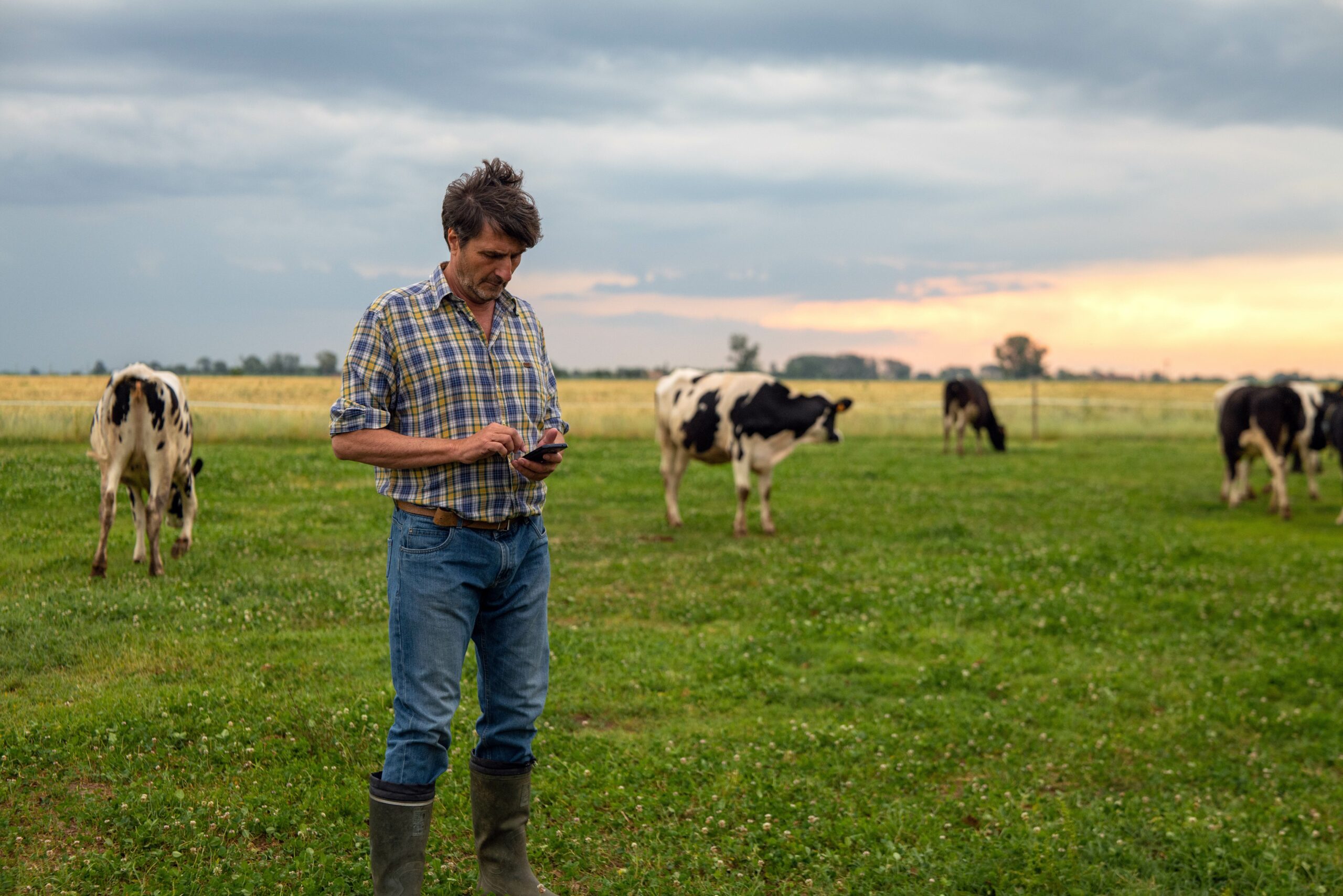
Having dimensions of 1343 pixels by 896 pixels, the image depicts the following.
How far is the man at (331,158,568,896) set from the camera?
4.36 meters

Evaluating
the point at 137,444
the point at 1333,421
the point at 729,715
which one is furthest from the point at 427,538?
the point at 1333,421

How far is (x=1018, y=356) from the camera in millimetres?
107375

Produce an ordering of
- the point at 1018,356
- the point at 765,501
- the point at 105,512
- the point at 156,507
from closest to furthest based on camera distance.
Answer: the point at 105,512, the point at 156,507, the point at 765,501, the point at 1018,356

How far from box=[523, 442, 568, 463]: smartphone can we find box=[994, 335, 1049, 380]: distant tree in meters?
101

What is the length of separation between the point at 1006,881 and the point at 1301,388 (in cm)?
2154

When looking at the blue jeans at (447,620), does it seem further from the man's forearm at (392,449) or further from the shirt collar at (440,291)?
the shirt collar at (440,291)

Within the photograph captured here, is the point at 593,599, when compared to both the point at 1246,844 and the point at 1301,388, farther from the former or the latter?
the point at 1301,388

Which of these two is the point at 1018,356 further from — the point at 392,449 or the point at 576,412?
the point at 392,449

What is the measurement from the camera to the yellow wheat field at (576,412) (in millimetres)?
21908

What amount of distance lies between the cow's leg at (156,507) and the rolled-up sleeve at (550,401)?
7.24 m

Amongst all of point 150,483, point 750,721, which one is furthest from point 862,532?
point 150,483

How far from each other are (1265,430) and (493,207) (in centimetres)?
1967

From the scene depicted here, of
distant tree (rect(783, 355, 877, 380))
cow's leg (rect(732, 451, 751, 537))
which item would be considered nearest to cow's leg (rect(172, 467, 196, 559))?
cow's leg (rect(732, 451, 751, 537))

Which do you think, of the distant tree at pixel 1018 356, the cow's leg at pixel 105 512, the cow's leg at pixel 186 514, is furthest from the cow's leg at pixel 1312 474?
the distant tree at pixel 1018 356
